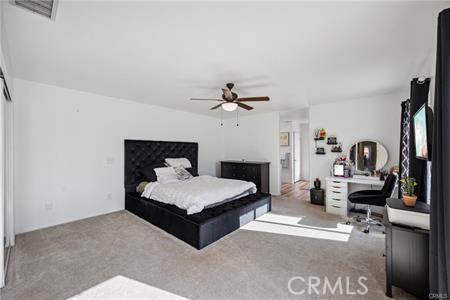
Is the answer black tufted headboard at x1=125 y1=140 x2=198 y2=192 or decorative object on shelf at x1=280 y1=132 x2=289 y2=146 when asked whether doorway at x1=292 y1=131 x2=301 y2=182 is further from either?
black tufted headboard at x1=125 y1=140 x2=198 y2=192

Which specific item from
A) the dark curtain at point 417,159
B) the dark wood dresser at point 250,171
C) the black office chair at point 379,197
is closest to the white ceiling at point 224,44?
the dark curtain at point 417,159

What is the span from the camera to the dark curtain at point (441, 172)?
3.91 ft

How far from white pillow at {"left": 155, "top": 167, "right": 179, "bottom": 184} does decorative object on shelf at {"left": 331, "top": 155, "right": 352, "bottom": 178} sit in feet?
10.9

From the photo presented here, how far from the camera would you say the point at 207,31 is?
1786 millimetres

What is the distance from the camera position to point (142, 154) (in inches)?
172

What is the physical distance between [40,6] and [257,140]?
193 inches

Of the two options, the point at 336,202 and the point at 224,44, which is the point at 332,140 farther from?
the point at 224,44

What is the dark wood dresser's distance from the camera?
5.09 metres

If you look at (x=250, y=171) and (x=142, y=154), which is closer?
(x=142, y=154)

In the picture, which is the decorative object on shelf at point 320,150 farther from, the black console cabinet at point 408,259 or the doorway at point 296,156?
the black console cabinet at point 408,259

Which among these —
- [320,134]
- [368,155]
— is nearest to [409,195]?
[368,155]

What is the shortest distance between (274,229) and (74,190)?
3501 millimetres

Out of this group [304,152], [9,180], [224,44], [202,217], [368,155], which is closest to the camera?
[224,44]

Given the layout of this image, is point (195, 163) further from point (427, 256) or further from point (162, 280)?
point (427, 256)
